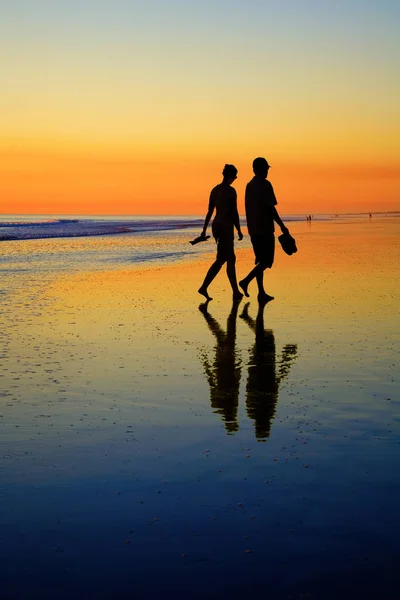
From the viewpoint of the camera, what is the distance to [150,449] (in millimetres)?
5383

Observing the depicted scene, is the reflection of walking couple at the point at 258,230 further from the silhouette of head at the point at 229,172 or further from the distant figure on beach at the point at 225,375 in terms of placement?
the distant figure on beach at the point at 225,375

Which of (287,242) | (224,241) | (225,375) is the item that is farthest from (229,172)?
(225,375)

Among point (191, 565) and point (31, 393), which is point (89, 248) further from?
point (191, 565)

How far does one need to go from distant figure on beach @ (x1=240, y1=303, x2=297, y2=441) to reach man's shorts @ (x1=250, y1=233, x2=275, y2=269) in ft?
10.2

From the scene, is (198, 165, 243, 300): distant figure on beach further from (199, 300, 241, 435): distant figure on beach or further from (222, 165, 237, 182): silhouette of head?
(199, 300, 241, 435): distant figure on beach

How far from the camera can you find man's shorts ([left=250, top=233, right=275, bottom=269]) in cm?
1418

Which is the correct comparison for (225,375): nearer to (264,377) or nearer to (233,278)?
(264,377)

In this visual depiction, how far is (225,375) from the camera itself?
7852mm

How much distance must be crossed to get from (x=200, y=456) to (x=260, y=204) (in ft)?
31.0

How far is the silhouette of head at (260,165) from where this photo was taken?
14133 mm

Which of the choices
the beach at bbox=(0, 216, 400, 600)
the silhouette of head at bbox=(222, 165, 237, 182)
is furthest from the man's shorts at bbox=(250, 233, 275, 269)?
the beach at bbox=(0, 216, 400, 600)

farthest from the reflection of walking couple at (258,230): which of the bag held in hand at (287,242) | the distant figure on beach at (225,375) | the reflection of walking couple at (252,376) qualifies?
the reflection of walking couple at (252,376)

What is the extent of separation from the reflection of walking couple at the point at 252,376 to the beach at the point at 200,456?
28 millimetres

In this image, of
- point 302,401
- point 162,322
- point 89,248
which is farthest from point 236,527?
point 89,248
